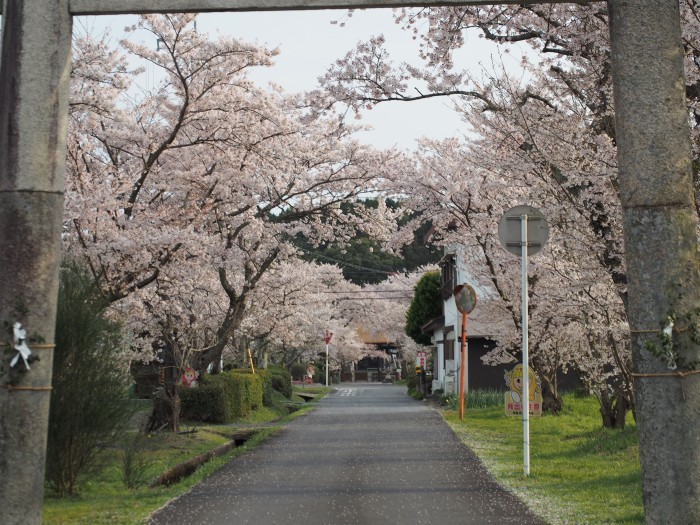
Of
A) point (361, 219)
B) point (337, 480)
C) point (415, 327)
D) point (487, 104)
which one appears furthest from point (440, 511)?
point (415, 327)

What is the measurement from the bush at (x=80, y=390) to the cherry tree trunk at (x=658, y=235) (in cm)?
665

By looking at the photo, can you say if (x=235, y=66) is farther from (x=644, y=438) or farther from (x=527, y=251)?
(x=644, y=438)

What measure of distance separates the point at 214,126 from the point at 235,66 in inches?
45.9

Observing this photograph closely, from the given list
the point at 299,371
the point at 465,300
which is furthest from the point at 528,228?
the point at 299,371

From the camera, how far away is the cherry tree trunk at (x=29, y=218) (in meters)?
5.70

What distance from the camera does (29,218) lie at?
18.8 ft

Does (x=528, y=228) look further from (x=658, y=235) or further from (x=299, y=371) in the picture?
(x=299, y=371)

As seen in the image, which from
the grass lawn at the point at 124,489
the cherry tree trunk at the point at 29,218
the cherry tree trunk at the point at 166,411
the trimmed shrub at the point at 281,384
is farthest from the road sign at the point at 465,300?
the trimmed shrub at the point at 281,384

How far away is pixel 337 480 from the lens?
11938 mm

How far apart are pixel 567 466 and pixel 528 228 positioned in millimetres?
3561

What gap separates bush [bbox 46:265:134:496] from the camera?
10.0 metres

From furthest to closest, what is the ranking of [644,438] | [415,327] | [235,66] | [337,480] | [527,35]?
[415,327], [235,66], [337,480], [527,35], [644,438]

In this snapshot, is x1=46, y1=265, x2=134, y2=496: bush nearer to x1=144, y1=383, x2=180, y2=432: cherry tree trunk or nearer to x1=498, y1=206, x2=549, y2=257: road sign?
x1=498, y1=206, x2=549, y2=257: road sign

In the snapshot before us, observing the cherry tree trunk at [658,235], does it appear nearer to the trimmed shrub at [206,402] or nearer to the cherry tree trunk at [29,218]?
the cherry tree trunk at [29,218]
